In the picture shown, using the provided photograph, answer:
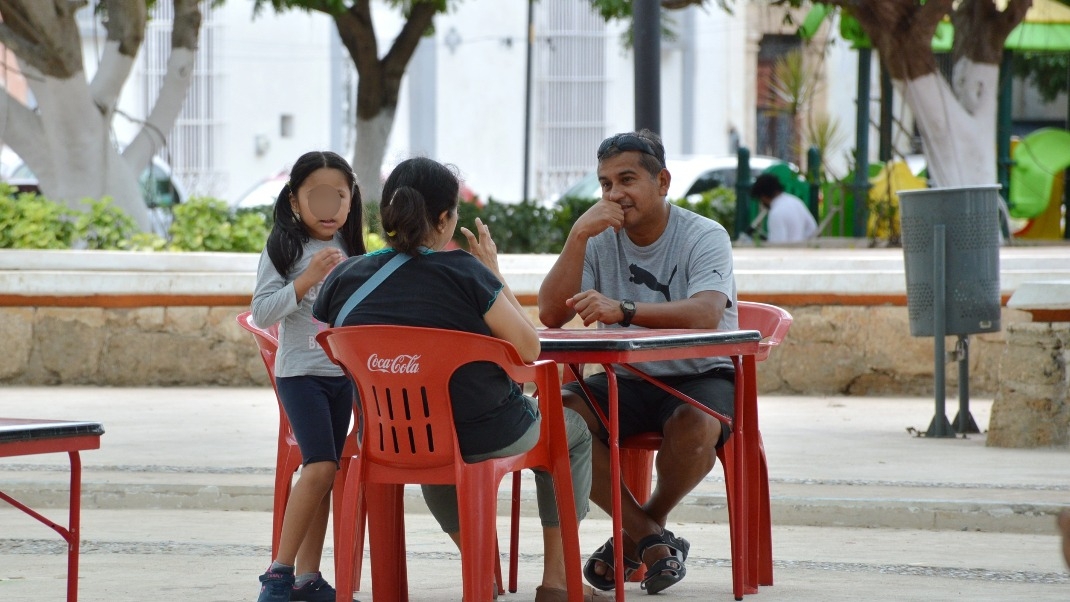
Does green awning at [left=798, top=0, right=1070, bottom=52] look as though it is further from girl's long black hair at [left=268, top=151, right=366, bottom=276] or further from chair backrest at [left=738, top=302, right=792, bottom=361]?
girl's long black hair at [left=268, top=151, right=366, bottom=276]

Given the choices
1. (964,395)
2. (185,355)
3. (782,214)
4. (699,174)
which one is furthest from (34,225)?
(699,174)

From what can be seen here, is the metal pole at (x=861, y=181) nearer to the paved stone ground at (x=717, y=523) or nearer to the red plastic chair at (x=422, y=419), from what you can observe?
the paved stone ground at (x=717, y=523)

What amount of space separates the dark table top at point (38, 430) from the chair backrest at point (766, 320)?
210cm

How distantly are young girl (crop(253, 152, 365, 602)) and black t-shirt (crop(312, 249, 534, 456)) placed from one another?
408 millimetres

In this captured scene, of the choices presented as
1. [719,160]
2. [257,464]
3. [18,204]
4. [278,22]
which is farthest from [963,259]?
[278,22]

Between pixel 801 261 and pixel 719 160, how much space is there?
1177cm

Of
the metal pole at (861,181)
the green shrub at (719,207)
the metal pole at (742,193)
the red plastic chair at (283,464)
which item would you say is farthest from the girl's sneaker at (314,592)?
the metal pole at (742,193)

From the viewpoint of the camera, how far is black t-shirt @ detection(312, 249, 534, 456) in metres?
4.03

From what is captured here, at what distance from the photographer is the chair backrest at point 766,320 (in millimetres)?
5008

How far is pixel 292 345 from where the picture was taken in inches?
184

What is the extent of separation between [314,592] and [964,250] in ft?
15.2

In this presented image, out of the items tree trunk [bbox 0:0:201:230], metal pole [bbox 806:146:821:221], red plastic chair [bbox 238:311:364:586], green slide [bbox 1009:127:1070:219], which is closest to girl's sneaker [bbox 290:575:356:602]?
red plastic chair [bbox 238:311:364:586]

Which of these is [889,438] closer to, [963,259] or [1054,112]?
[963,259]

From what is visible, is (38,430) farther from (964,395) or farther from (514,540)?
(964,395)
